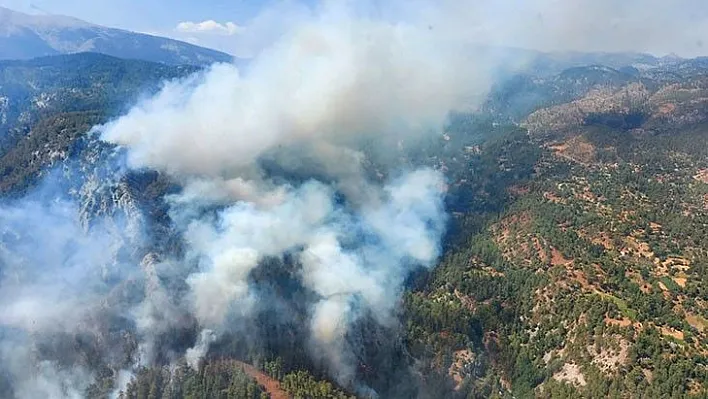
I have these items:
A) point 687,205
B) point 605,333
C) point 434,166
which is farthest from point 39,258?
point 687,205

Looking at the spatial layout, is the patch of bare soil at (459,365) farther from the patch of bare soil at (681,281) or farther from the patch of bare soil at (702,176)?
the patch of bare soil at (702,176)

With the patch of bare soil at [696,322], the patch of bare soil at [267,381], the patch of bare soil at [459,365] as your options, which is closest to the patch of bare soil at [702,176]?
the patch of bare soil at [696,322]

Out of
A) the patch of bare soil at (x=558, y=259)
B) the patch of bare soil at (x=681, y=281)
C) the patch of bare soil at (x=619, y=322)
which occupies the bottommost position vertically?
the patch of bare soil at (x=619, y=322)

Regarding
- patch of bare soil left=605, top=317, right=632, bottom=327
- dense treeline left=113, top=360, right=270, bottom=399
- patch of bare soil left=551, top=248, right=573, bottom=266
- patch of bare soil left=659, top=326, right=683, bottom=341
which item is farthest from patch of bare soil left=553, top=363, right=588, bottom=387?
dense treeline left=113, top=360, right=270, bottom=399

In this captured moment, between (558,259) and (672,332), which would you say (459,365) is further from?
(558,259)

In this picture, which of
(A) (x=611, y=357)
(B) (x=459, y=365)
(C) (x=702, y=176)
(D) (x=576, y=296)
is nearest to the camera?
(A) (x=611, y=357)

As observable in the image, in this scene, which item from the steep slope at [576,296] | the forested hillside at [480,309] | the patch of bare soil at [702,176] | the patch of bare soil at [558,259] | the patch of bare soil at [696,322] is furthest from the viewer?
the patch of bare soil at [702,176]

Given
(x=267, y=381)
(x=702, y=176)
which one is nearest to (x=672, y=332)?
(x=267, y=381)

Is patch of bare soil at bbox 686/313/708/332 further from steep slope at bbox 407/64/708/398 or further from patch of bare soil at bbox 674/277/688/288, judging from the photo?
patch of bare soil at bbox 674/277/688/288

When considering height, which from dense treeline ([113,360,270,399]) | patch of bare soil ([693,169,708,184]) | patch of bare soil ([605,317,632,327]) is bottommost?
dense treeline ([113,360,270,399])

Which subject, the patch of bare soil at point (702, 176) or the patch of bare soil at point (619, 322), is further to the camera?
the patch of bare soil at point (702, 176)

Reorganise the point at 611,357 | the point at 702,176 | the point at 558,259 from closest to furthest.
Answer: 1. the point at 611,357
2. the point at 558,259
3. the point at 702,176
